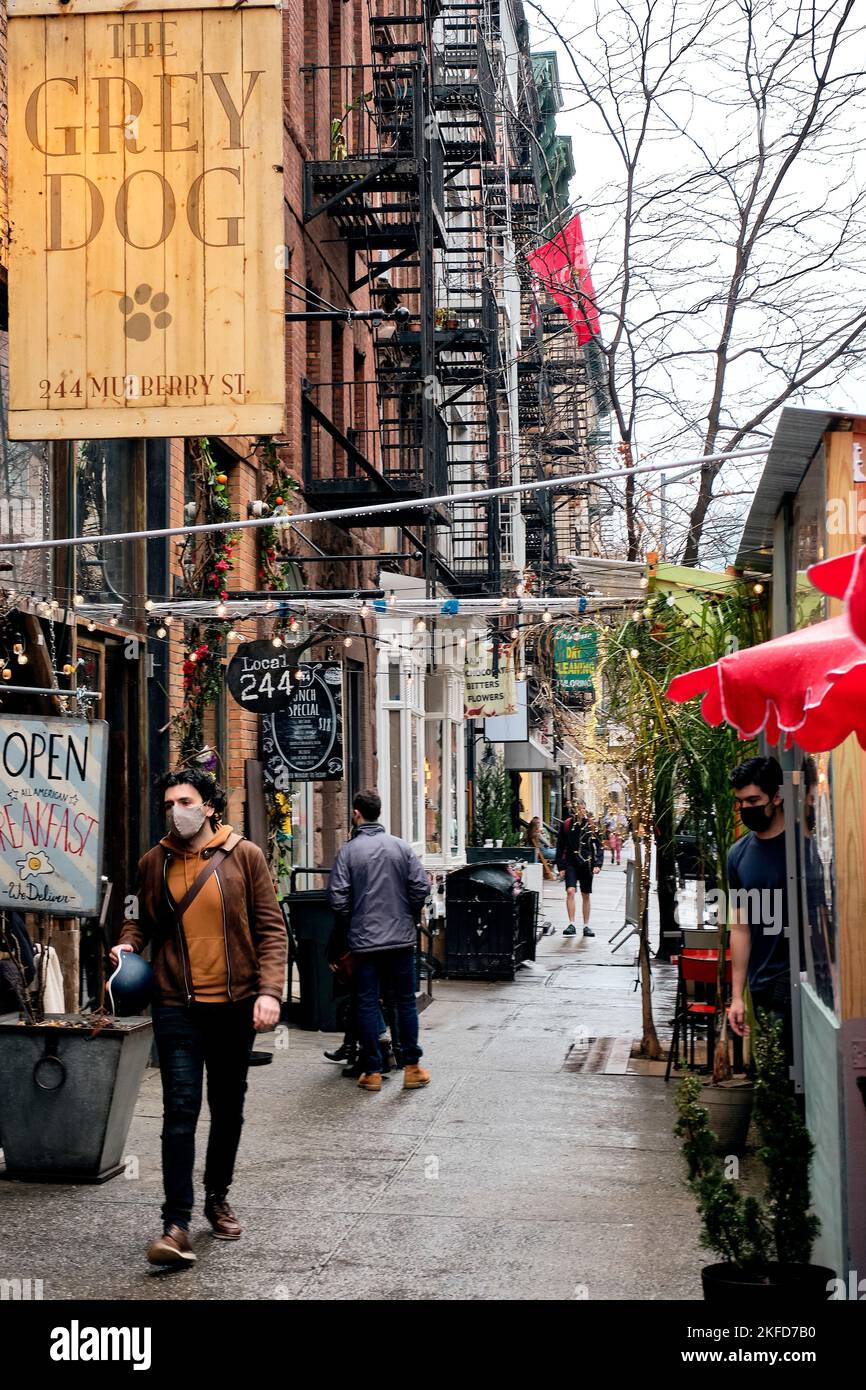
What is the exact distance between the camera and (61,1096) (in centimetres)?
748

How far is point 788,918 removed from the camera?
23.9 ft

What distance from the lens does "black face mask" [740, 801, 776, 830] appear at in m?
7.54

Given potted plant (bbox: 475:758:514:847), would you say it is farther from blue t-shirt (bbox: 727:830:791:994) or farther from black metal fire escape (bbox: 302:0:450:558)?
blue t-shirt (bbox: 727:830:791:994)

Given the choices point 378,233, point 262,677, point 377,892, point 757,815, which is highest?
point 378,233

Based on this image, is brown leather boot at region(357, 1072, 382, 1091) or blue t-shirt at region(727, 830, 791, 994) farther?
brown leather boot at region(357, 1072, 382, 1091)

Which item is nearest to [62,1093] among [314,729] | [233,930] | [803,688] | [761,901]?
[233,930]

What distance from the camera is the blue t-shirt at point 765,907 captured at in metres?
7.40

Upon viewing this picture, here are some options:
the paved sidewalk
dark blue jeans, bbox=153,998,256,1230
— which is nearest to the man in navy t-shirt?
the paved sidewalk

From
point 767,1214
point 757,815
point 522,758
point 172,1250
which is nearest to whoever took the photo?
point 767,1214

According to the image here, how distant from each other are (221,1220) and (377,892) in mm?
3974

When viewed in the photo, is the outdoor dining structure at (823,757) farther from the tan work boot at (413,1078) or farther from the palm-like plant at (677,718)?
the tan work boot at (413,1078)

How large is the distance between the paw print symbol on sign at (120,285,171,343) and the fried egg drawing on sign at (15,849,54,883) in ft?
8.81

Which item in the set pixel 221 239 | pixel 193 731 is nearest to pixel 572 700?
pixel 193 731

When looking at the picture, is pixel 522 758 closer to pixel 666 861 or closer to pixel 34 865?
pixel 666 861
